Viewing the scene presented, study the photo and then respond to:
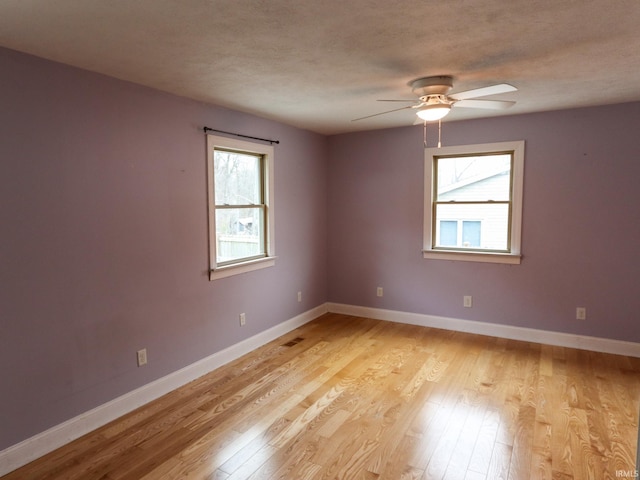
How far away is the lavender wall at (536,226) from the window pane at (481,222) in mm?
217

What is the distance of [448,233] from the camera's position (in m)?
4.58

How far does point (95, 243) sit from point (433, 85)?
2.59 meters

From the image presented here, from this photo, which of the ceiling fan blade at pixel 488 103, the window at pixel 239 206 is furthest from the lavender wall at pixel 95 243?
the ceiling fan blade at pixel 488 103

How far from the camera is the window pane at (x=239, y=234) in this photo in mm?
3688

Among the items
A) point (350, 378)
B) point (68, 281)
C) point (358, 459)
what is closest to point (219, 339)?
point (350, 378)

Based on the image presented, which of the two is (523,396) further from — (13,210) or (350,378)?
(13,210)

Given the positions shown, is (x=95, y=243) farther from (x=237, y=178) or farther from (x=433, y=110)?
(x=433, y=110)

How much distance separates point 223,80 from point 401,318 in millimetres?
3446

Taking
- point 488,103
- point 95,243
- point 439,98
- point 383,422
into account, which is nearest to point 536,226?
point 488,103

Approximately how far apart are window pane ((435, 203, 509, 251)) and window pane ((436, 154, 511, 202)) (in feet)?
0.32

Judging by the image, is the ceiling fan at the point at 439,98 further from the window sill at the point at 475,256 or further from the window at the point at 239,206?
the window sill at the point at 475,256

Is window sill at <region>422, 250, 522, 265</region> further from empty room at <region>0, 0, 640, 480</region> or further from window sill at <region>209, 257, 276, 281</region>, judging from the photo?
window sill at <region>209, 257, 276, 281</region>

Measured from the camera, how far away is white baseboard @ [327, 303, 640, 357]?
3787mm

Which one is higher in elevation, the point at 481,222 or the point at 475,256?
the point at 481,222
